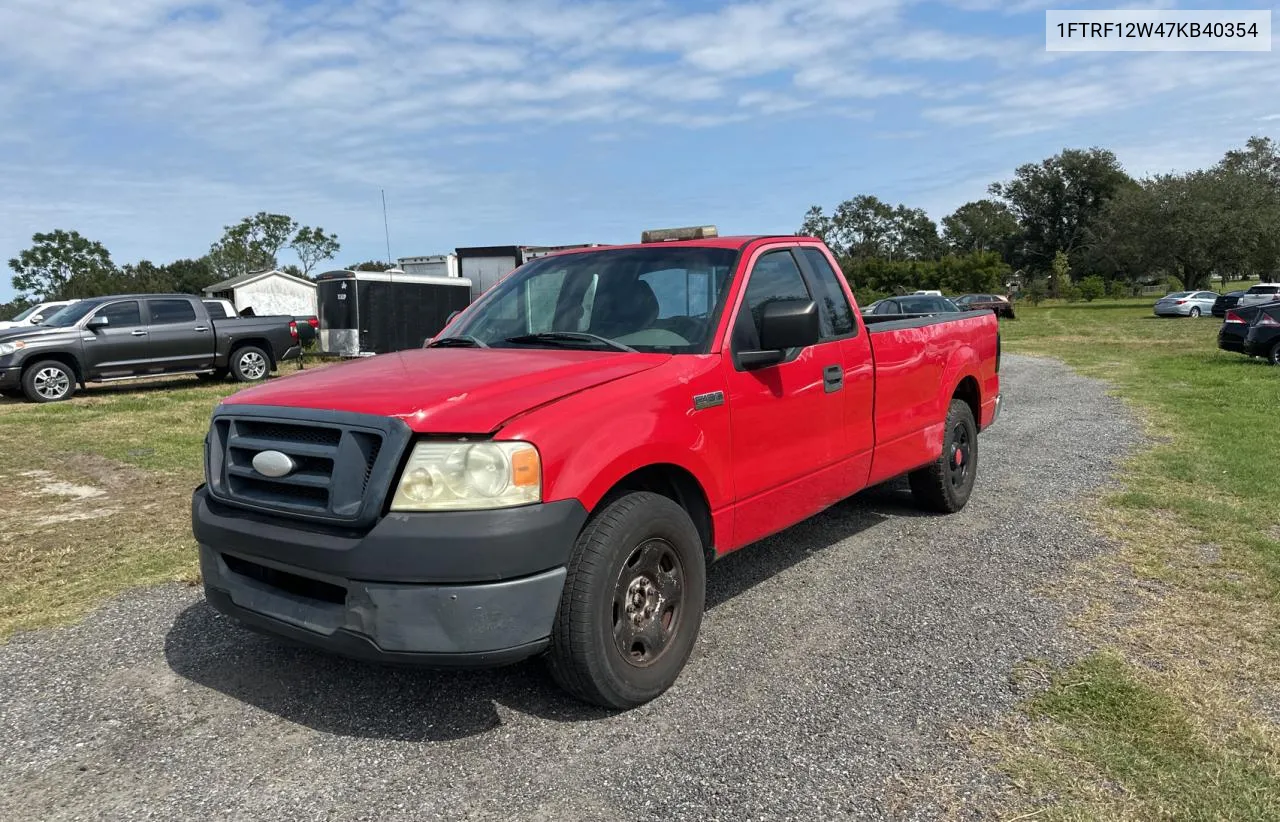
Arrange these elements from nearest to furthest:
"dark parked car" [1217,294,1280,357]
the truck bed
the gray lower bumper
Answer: the gray lower bumper
the truck bed
"dark parked car" [1217,294,1280,357]

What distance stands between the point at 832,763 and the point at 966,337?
13.2 feet

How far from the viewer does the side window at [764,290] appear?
4.09 metres

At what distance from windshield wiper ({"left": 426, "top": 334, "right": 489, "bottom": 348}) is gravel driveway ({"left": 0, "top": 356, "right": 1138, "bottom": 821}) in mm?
1526

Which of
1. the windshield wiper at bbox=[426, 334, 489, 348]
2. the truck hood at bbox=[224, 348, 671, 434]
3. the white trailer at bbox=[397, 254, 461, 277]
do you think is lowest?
the truck hood at bbox=[224, 348, 671, 434]

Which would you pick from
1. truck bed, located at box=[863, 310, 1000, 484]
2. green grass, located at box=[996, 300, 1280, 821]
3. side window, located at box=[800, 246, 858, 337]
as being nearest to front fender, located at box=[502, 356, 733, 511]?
side window, located at box=[800, 246, 858, 337]

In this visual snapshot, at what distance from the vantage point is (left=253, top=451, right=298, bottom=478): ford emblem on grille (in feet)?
10.2

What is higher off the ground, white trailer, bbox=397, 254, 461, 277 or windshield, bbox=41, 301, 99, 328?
white trailer, bbox=397, 254, 461, 277

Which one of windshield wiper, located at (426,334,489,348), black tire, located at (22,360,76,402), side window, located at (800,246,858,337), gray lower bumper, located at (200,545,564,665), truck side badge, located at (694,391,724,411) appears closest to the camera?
gray lower bumper, located at (200,545,564,665)

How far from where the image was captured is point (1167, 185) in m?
57.1

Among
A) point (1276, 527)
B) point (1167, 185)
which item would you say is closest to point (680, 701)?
point (1276, 527)

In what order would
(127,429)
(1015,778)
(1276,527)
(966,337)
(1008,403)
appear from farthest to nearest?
(1008,403)
(127,429)
(966,337)
(1276,527)
(1015,778)

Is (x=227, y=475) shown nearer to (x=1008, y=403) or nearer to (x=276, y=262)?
(x=1008, y=403)

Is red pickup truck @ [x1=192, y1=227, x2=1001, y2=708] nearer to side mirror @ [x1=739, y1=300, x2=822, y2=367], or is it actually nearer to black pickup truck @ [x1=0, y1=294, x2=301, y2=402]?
side mirror @ [x1=739, y1=300, x2=822, y2=367]

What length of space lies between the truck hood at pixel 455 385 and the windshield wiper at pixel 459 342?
0.20 m
